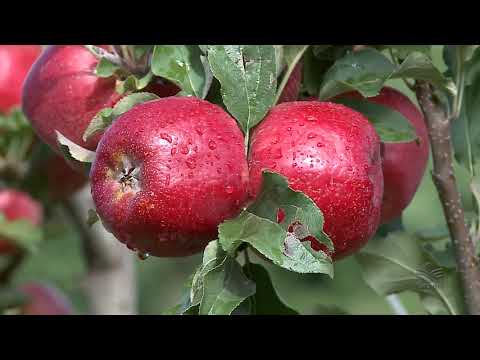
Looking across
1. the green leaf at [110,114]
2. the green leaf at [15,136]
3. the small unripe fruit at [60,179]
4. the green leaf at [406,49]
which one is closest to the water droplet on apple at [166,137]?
the green leaf at [110,114]

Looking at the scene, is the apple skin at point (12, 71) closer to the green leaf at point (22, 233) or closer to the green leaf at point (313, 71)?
the green leaf at point (22, 233)

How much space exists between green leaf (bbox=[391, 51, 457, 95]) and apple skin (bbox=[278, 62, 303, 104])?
11cm

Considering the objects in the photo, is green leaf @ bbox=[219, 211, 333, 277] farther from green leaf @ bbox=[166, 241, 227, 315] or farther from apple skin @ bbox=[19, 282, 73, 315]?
apple skin @ bbox=[19, 282, 73, 315]

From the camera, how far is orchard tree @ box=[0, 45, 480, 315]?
82cm

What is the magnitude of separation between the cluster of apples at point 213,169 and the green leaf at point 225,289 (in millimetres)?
31

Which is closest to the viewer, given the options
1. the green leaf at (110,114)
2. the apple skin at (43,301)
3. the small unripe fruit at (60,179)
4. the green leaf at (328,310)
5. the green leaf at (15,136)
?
the green leaf at (110,114)

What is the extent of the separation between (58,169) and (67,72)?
646mm

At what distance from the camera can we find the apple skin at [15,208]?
1.89m

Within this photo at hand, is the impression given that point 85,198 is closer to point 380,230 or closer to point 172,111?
point 380,230

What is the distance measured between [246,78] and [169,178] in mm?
156

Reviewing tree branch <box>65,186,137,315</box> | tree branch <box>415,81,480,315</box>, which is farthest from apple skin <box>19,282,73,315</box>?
tree branch <box>415,81,480,315</box>

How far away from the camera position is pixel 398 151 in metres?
1.04

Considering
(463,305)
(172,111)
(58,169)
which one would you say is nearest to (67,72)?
(172,111)

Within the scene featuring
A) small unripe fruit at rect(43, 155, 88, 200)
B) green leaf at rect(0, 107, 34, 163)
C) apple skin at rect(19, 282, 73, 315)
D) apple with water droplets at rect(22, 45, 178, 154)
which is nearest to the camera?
apple with water droplets at rect(22, 45, 178, 154)
